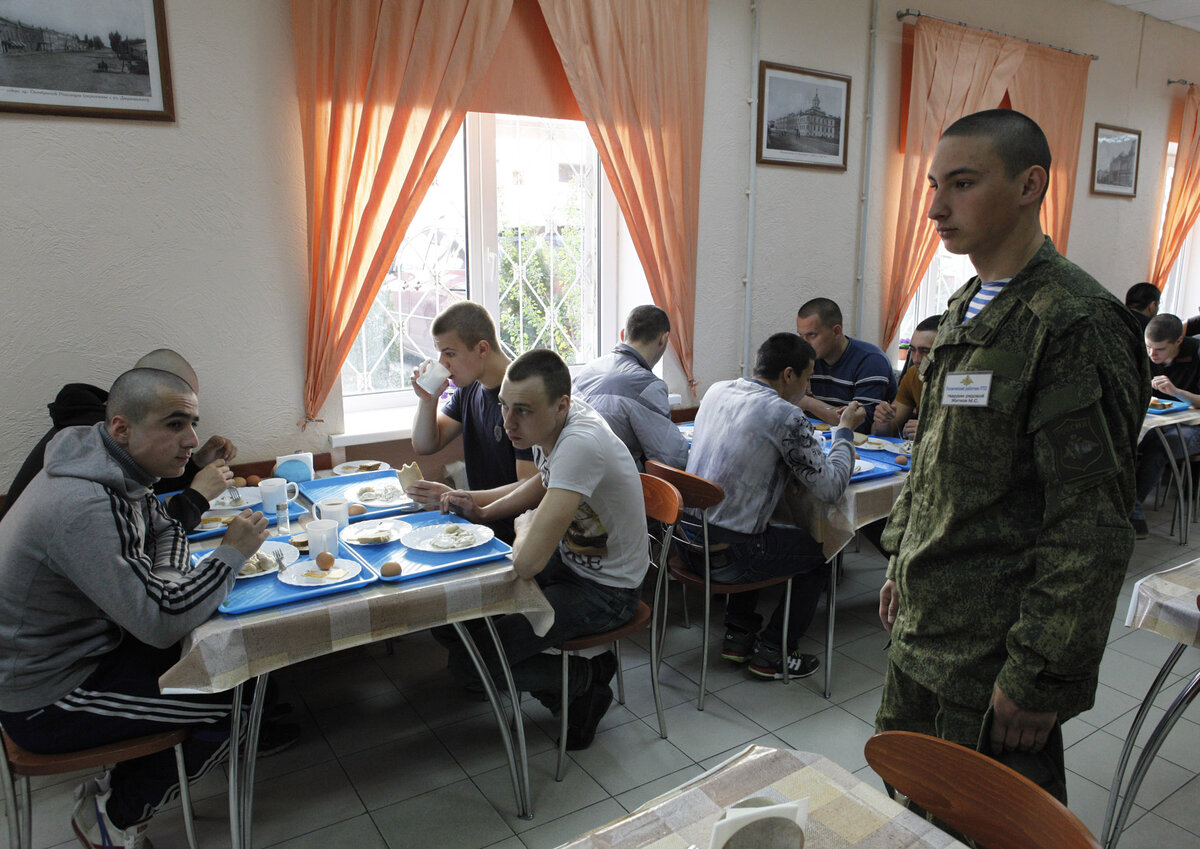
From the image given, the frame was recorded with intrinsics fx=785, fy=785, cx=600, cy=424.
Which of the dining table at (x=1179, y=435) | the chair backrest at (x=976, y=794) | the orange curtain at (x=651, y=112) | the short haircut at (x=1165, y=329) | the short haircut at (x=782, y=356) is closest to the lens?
the chair backrest at (x=976, y=794)

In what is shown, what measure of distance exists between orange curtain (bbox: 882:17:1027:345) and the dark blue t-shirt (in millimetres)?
3092

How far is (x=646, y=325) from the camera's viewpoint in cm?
325

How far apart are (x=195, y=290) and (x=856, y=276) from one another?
359 cm

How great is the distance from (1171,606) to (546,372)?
5.25 feet

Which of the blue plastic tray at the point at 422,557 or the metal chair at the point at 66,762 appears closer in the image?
the metal chair at the point at 66,762

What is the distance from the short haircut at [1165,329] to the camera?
178 inches

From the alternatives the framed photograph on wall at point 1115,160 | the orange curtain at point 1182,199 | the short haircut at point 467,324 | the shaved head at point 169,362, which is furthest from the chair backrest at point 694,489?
the orange curtain at point 1182,199

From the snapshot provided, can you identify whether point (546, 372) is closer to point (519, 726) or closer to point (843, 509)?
point (519, 726)

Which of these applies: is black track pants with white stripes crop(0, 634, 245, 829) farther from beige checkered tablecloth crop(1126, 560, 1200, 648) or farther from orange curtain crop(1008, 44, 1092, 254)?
orange curtain crop(1008, 44, 1092, 254)

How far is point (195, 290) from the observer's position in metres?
2.87

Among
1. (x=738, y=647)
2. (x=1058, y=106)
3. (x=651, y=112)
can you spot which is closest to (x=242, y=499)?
(x=738, y=647)

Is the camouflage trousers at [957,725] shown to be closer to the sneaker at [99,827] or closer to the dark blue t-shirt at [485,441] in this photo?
the dark blue t-shirt at [485,441]

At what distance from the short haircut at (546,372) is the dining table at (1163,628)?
1511 mm

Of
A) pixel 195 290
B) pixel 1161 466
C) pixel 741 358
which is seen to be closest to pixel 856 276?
pixel 741 358
